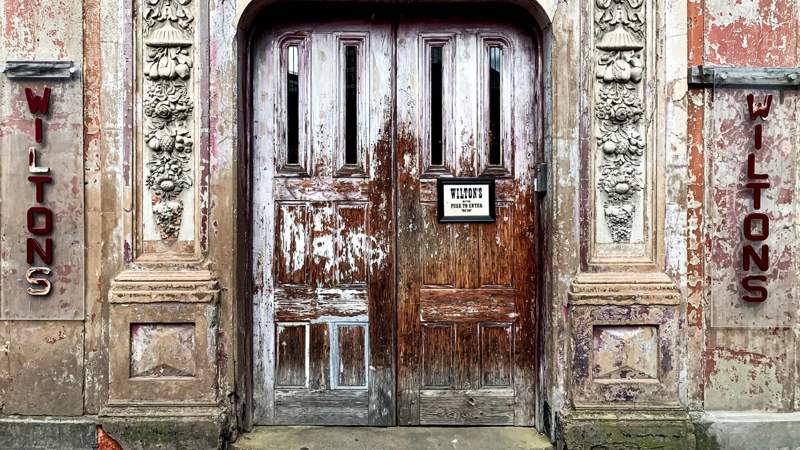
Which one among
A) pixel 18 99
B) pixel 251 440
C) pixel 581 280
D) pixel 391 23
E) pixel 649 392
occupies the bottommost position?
pixel 251 440

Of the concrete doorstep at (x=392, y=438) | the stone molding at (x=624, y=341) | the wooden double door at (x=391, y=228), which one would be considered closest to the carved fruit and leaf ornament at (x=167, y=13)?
the wooden double door at (x=391, y=228)

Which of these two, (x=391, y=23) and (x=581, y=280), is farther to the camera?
(x=391, y=23)

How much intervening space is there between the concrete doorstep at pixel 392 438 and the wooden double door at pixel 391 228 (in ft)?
0.30

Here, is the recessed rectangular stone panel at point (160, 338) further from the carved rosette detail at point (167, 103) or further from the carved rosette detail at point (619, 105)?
the carved rosette detail at point (619, 105)

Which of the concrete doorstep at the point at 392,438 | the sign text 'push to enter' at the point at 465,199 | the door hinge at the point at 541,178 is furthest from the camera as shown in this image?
the sign text 'push to enter' at the point at 465,199

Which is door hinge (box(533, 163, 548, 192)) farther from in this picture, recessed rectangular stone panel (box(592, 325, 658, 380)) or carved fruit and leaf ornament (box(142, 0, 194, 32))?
carved fruit and leaf ornament (box(142, 0, 194, 32))

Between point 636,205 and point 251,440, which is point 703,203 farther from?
point 251,440

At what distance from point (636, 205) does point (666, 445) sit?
1.64 meters

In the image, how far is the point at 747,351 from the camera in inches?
158

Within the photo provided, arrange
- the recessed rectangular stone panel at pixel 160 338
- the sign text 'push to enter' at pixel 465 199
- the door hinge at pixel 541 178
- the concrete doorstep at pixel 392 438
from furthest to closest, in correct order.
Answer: the sign text 'push to enter' at pixel 465 199
the door hinge at pixel 541 178
the concrete doorstep at pixel 392 438
the recessed rectangular stone panel at pixel 160 338

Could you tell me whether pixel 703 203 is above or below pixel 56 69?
below

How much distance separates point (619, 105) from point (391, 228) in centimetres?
185

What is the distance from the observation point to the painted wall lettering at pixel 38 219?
3.91 meters

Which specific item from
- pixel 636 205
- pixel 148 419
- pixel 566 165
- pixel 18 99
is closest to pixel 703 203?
pixel 636 205
